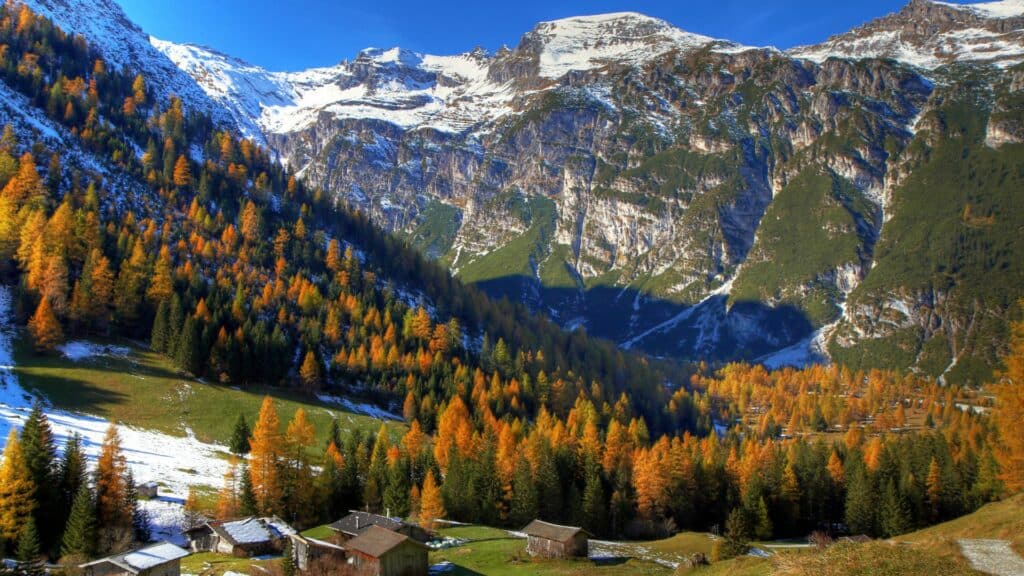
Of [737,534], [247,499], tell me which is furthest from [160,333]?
[737,534]

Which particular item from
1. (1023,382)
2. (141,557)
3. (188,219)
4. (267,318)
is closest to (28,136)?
(188,219)

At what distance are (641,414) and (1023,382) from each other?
124428 mm

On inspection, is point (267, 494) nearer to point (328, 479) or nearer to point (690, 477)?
point (328, 479)

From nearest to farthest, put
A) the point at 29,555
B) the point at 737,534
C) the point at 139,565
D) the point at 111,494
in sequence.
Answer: the point at 139,565, the point at 29,555, the point at 111,494, the point at 737,534

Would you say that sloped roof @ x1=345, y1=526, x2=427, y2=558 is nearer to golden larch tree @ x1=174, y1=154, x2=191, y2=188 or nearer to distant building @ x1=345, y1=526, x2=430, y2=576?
distant building @ x1=345, y1=526, x2=430, y2=576

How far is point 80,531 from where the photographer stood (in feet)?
200

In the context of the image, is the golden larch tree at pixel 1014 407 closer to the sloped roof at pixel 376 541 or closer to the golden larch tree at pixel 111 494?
the sloped roof at pixel 376 541

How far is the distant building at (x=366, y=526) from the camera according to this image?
220ft

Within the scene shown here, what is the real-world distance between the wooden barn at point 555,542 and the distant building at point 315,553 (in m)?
18.5

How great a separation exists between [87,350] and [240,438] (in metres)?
36.7

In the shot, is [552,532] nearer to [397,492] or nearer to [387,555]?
[387,555]

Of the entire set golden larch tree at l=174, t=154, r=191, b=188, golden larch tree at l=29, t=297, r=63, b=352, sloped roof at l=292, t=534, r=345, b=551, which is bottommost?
sloped roof at l=292, t=534, r=345, b=551

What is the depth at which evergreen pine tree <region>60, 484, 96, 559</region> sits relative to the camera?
60719 mm

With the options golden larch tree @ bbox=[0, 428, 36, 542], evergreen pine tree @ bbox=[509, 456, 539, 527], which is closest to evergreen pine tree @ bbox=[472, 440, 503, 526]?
evergreen pine tree @ bbox=[509, 456, 539, 527]
